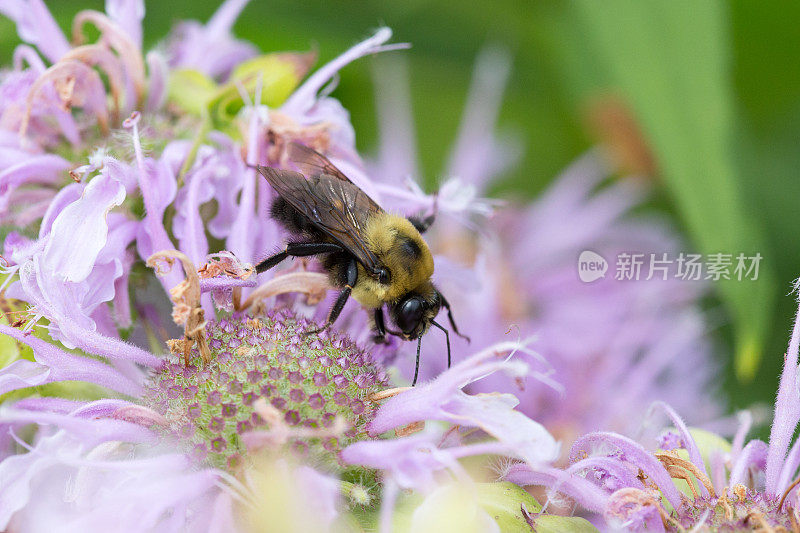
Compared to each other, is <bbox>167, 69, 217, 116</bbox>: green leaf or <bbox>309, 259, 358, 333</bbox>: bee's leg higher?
<bbox>167, 69, 217, 116</bbox>: green leaf

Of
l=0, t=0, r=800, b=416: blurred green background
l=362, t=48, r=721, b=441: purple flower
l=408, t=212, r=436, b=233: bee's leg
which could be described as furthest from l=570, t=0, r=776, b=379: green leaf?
l=408, t=212, r=436, b=233: bee's leg

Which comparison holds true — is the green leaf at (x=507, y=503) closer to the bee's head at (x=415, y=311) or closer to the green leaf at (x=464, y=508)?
the green leaf at (x=464, y=508)

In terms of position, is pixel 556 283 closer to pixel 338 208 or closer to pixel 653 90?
pixel 653 90

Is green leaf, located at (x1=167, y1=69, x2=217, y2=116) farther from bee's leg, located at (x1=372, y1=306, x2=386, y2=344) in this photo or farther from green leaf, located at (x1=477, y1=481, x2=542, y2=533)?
green leaf, located at (x1=477, y1=481, x2=542, y2=533)

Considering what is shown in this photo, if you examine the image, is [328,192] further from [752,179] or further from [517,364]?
[752,179]

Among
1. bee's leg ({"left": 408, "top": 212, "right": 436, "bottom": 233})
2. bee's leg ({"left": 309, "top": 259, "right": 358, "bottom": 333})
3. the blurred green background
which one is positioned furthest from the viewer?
the blurred green background

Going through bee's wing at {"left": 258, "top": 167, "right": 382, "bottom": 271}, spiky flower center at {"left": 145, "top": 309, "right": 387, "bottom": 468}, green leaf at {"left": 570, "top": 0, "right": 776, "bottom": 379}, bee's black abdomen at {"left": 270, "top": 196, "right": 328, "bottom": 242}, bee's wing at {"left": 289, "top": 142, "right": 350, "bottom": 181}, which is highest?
green leaf at {"left": 570, "top": 0, "right": 776, "bottom": 379}

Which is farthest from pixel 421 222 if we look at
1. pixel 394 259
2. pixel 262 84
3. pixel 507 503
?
pixel 507 503
